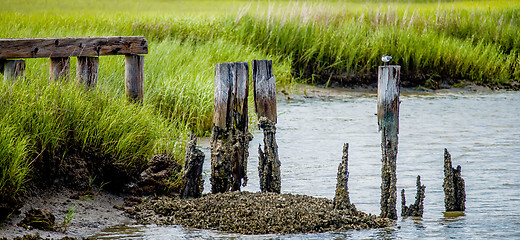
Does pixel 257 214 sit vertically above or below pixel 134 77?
below

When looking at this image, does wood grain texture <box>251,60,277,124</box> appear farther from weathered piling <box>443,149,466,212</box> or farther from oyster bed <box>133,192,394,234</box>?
weathered piling <box>443,149,466,212</box>

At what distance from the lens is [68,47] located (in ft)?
28.3

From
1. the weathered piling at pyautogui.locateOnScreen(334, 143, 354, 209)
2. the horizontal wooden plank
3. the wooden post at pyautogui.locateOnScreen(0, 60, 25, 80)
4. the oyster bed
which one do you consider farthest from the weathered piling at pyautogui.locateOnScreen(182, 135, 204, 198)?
the wooden post at pyautogui.locateOnScreen(0, 60, 25, 80)

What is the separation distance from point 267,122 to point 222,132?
0.49 meters

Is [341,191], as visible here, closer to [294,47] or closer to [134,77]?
[134,77]

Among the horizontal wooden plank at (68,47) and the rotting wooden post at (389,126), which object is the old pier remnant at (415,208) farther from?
the horizontal wooden plank at (68,47)

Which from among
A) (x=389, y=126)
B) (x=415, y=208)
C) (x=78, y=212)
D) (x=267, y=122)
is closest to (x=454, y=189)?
(x=415, y=208)

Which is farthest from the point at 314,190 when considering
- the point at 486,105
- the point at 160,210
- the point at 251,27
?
the point at 251,27

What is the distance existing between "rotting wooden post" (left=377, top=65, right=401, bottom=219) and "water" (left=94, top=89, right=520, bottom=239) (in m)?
0.28

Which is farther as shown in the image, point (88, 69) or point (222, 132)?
point (88, 69)

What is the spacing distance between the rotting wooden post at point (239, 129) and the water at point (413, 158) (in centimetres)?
60

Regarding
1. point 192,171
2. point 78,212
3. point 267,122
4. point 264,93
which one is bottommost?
point 78,212

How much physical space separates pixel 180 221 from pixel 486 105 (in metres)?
10.6

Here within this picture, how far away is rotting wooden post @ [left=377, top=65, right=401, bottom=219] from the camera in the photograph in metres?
6.59
